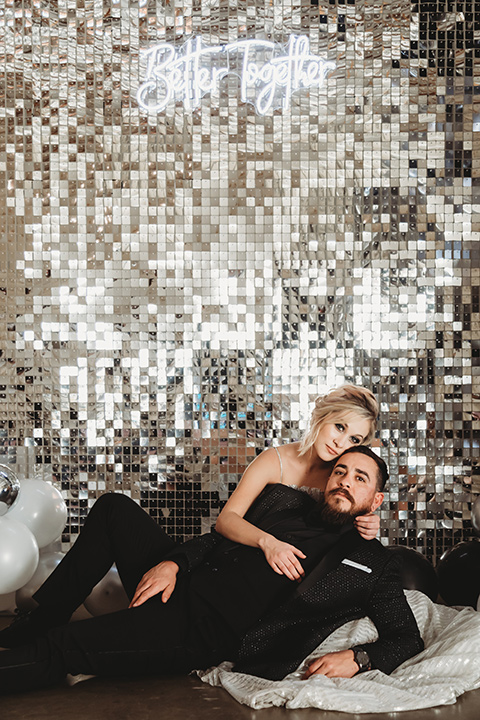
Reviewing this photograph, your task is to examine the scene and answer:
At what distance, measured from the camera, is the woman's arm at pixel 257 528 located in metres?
2.52

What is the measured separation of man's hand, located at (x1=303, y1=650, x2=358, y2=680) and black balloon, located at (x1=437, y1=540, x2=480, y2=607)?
3.55ft

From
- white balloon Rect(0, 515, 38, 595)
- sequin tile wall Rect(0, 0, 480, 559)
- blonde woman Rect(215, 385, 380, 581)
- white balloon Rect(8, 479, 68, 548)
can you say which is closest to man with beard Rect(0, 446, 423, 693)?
blonde woman Rect(215, 385, 380, 581)

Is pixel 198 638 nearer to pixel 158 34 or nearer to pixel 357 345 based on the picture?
pixel 357 345

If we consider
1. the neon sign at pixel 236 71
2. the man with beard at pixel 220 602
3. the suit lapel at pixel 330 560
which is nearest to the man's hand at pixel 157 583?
the man with beard at pixel 220 602

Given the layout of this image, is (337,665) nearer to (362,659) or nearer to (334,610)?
(362,659)

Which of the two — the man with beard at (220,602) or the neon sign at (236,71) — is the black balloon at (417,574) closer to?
the man with beard at (220,602)

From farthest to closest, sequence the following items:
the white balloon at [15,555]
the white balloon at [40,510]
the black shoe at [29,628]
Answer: the white balloon at [40,510]
the white balloon at [15,555]
the black shoe at [29,628]

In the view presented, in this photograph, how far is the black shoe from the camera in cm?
257

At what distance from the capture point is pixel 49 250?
13.4 ft

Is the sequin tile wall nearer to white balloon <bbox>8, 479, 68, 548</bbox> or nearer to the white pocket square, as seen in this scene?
white balloon <bbox>8, 479, 68, 548</bbox>

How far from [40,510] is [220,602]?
50.4 inches

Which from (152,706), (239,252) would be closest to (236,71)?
(239,252)

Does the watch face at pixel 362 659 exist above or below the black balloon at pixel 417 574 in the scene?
above

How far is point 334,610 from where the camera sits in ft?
8.31
